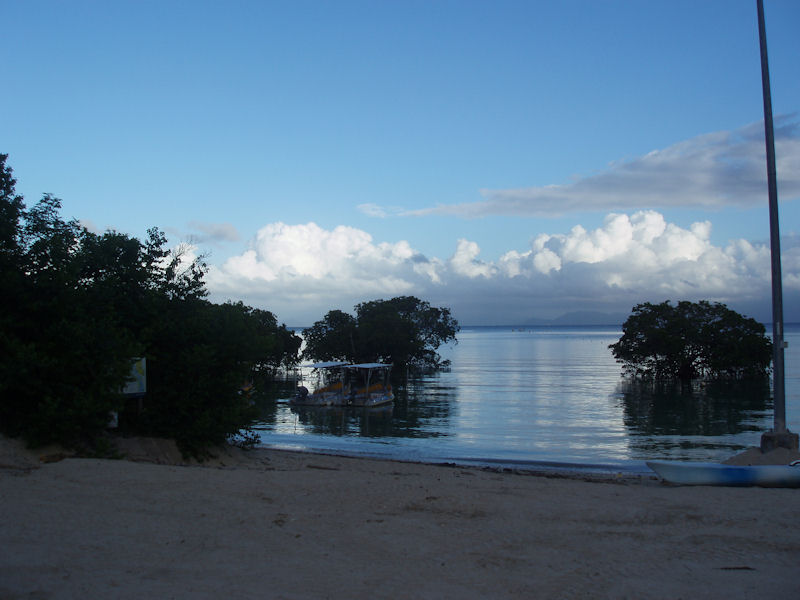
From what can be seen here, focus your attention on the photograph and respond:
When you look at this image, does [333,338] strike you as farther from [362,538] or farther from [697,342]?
[362,538]

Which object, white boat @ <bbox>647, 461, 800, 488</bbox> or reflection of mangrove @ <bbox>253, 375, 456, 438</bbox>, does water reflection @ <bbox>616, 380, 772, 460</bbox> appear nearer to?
reflection of mangrove @ <bbox>253, 375, 456, 438</bbox>

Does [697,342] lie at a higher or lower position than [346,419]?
higher

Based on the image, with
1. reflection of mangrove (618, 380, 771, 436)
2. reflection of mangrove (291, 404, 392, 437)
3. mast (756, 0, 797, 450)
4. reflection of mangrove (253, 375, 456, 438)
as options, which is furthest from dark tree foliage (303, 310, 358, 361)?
mast (756, 0, 797, 450)

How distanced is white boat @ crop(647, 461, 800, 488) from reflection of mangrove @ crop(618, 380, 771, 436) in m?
16.3

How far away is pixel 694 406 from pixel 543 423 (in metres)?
15.4

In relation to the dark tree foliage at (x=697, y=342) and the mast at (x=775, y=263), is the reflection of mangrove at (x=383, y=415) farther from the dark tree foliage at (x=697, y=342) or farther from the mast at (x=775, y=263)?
the dark tree foliage at (x=697, y=342)

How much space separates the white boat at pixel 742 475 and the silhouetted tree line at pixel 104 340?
9.72m

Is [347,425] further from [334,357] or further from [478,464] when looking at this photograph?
[334,357]

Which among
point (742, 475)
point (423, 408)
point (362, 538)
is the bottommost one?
point (423, 408)

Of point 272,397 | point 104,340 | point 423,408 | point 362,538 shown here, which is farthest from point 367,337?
point 362,538

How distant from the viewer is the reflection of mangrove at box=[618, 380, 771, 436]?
1193 inches

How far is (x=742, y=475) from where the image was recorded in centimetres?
1180

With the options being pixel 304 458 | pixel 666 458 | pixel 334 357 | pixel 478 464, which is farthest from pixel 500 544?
pixel 334 357

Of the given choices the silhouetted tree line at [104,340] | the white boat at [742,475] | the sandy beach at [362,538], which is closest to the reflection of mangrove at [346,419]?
the silhouetted tree line at [104,340]
